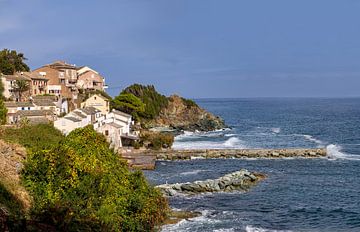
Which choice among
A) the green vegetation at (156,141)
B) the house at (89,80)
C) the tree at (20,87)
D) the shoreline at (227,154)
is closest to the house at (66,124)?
the shoreline at (227,154)

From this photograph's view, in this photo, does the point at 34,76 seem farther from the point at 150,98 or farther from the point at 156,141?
the point at 150,98

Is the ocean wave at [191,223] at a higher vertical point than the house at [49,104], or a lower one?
lower

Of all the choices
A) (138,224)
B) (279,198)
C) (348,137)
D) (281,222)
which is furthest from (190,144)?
(138,224)

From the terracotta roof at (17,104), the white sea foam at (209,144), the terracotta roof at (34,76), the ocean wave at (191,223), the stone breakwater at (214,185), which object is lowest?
the ocean wave at (191,223)

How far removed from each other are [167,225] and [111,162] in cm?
602

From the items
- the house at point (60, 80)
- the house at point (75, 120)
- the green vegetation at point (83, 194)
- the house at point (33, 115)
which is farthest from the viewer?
the house at point (60, 80)

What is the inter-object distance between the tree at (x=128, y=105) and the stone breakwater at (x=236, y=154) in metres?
35.7

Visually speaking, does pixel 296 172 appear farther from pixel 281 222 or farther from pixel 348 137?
pixel 348 137

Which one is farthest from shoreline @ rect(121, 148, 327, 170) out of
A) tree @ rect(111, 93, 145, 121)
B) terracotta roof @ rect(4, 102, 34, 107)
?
tree @ rect(111, 93, 145, 121)

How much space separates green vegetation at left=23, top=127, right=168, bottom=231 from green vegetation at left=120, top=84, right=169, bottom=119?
86016 millimetres

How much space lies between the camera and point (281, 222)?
3594 centimetres

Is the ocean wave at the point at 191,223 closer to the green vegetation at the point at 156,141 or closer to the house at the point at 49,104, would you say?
the green vegetation at the point at 156,141

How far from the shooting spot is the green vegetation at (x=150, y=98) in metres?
120

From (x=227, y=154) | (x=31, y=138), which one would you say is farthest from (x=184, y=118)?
(x=31, y=138)
